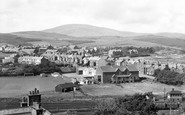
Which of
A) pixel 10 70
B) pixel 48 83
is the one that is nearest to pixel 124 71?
pixel 48 83

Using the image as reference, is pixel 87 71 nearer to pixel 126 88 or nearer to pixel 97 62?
pixel 97 62

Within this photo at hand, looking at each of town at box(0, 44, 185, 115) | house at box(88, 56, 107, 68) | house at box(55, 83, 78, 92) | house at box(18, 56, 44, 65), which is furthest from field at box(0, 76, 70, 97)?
house at box(88, 56, 107, 68)

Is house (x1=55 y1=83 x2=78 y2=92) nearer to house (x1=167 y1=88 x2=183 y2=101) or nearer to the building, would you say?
house (x1=167 y1=88 x2=183 y2=101)

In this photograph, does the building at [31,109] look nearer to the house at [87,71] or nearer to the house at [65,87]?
the house at [65,87]

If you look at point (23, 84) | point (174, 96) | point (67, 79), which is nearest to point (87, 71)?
point (67, 79)

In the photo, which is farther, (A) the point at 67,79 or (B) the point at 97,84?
(A) the point at 67,79

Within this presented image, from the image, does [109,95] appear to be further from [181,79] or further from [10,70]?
[10,70]

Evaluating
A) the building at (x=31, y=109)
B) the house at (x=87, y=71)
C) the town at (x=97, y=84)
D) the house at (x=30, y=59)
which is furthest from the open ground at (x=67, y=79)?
the building at (x=31, y=109)
